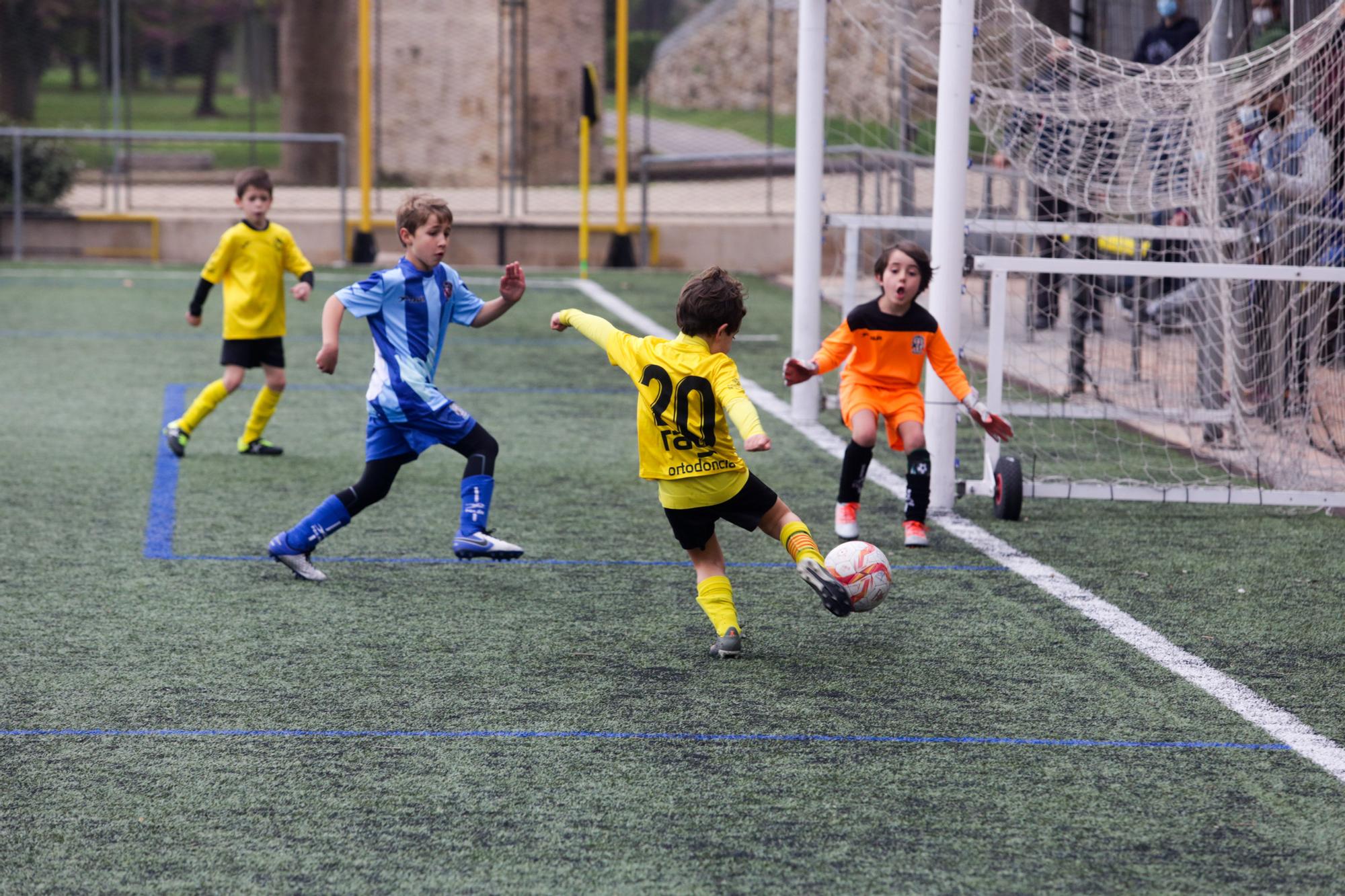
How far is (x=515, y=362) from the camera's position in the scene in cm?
1195

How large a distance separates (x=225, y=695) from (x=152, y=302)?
1115cm

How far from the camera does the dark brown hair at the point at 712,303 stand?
195 inches

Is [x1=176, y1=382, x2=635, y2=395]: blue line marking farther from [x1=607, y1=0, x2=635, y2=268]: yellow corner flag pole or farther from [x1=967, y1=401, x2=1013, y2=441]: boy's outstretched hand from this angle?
[x1=607, y1=0, x2=635, y2=268]: yellow corner flag pole

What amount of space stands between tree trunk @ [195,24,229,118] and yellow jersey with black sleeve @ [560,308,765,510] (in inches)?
909

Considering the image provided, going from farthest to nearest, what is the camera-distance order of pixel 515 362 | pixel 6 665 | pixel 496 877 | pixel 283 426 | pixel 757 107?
Answer: 1. pixel 757 107
2. pixel 515 362
3. pixel 283 426
4. pixel 6 665
5. pixel 496 877

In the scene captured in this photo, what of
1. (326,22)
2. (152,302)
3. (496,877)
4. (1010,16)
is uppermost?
(326,22)

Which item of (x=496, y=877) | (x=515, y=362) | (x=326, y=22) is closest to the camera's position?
(x=496, y=877)

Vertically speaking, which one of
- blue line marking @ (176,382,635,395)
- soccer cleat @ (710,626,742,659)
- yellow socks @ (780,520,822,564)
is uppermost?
blue line marking @ (176,382,635,395)

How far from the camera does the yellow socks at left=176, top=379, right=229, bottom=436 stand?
836 cm

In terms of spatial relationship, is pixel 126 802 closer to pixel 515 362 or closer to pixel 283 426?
pixel 283 426

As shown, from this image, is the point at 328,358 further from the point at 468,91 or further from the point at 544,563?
the point at 468,91

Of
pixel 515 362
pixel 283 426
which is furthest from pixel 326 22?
pixel 283 426

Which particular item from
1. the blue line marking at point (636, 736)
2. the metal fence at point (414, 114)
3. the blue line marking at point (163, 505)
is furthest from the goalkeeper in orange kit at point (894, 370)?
the metal fence at point (414, 114)

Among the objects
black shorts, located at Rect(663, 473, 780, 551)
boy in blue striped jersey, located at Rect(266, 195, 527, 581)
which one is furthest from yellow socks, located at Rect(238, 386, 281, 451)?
black shorts, located at Rect(663, 473, 780, 551)
